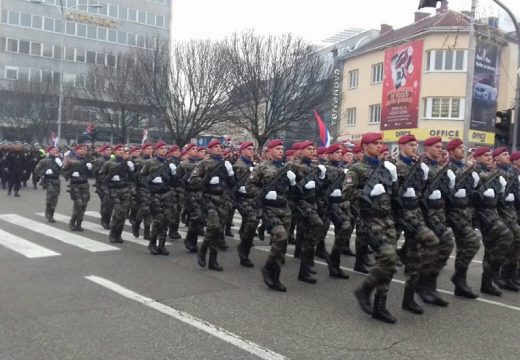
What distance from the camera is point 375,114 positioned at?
123ft

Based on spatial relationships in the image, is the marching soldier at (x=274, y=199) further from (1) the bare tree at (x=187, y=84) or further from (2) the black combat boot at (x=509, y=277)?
(1) the bare tree at (x=187, y=84)

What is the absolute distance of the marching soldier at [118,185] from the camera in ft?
34.5

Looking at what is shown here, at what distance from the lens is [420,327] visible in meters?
5.68

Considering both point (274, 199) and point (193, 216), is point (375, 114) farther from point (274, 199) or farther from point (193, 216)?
point (274, 199)

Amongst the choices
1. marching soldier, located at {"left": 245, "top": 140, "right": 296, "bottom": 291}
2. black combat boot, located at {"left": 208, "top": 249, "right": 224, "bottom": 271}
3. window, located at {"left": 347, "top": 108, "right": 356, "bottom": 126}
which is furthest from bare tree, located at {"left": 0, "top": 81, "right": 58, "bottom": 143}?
marching soldier, located at {"left": 245, "top": 140, "right": 296, "bottom": 291}

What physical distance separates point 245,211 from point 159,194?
67.6 inches

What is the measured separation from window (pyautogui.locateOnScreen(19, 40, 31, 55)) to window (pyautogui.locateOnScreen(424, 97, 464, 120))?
40974 mm

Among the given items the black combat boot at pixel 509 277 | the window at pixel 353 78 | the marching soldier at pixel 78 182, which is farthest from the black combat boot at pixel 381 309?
the window at pixel 353 78

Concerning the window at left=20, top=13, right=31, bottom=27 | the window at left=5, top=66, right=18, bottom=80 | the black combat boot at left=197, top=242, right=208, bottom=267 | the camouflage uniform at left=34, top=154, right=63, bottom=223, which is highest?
the window at left=20, top=13, right=31, bottom=27

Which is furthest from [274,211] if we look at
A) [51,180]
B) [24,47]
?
[24,47]

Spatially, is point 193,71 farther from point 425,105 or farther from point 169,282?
point 169,282

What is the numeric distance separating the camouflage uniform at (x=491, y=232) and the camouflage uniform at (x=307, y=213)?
2156 mm

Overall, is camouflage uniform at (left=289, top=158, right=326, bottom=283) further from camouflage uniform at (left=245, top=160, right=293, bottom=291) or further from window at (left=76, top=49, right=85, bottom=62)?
window at (left=76, top=49, right=85, bottom=62)

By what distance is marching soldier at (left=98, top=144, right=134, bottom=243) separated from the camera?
34.5 ft
